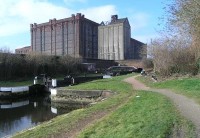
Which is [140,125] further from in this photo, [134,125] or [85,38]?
[85,38]

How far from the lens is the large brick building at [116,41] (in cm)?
13650

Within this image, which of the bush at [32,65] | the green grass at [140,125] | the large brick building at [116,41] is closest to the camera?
the green grass at [140,125]

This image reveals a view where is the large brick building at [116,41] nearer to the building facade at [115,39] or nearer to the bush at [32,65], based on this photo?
the building facade at [115,39]

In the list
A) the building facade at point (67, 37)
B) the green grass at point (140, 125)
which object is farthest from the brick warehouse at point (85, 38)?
the green grass at point (140, 125)

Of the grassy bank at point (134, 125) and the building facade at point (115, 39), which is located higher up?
the building facade at point (115, 39)

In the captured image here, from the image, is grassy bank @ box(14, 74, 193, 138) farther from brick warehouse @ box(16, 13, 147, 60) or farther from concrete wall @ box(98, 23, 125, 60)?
concrete wall @ box(98, 23, 125, 60)

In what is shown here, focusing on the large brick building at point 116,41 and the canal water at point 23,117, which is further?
the large brick building at point 116,41

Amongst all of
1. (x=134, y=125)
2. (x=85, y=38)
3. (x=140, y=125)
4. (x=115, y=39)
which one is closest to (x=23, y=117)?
(x=134, y=125)

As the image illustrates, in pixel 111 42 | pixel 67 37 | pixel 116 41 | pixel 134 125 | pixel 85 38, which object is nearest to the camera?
pixel 134 125

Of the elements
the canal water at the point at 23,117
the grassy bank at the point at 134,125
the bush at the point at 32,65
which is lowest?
the canal water at the point at 23,117

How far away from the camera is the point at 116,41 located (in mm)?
138000

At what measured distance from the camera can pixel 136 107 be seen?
17.8 m

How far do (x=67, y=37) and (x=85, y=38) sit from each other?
6762 millimetres

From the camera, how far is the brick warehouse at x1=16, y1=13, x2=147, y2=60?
132m
